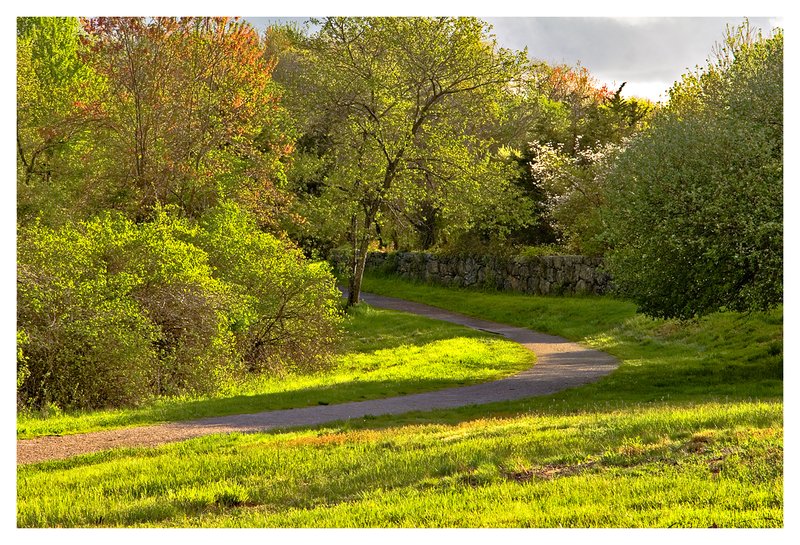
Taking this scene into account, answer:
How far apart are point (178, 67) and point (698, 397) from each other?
2164cm

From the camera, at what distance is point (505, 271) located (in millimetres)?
47219

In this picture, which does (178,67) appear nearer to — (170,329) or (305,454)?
(170,329)

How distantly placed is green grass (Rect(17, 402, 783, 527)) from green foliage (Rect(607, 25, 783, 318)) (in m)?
5.80

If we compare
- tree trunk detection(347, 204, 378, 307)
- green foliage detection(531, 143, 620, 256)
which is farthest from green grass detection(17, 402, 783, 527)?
green foliage detection(531, 143, 620, 256)

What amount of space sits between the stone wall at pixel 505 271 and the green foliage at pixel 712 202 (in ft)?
52.1

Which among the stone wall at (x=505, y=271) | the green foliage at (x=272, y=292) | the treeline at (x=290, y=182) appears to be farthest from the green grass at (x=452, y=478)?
the stone wall at (x=505, y=271)

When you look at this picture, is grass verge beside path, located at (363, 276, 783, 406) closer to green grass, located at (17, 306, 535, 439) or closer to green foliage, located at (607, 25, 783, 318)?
green foliage, located at (607, 25, 783, 318)

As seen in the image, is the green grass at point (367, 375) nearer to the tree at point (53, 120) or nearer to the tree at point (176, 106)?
the tree at point (176, 106)

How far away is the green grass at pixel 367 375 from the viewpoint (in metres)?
18.3

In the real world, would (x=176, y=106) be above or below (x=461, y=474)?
above

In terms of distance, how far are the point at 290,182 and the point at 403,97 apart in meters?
8.02

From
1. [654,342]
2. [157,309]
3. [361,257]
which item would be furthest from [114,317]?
[361,257]

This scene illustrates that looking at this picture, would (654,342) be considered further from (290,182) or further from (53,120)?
(53,120)
